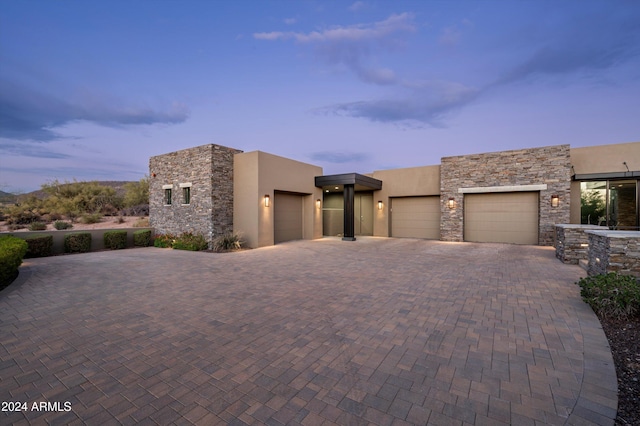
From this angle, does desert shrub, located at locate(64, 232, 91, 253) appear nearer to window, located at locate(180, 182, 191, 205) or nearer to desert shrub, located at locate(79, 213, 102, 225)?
window, located at locate(180, 182, 191, 205)

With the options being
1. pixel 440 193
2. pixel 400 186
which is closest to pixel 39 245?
Result: pixel 400 186

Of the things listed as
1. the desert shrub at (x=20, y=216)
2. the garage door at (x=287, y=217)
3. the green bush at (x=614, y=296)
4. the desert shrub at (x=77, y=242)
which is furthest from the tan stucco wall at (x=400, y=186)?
the desert shrub at (x=20, y=216)

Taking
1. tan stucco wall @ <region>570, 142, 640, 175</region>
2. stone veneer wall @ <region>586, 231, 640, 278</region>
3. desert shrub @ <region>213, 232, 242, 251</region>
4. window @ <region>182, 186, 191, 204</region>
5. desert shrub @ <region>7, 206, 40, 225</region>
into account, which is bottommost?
desert shrub @ <region>213, 232, 242, 251</region>

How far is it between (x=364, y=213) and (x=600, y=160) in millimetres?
11476

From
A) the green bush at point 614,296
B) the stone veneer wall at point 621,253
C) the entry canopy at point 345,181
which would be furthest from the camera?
the entry canopy at point 345,181

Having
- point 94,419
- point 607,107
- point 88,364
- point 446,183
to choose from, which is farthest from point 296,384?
point 607,107

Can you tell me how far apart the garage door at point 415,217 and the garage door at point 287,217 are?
20.3 feet

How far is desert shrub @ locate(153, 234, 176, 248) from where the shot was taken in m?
12.0

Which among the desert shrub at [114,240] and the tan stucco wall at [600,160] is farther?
the desert shrub at [114,240]

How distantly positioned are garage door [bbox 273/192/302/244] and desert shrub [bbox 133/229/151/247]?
637 cm

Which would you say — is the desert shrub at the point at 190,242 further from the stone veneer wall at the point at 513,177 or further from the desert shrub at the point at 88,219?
the stone veneer wall at the point at 513,177

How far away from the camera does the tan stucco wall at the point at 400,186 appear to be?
14.5m

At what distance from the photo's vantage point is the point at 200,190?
38.0ft

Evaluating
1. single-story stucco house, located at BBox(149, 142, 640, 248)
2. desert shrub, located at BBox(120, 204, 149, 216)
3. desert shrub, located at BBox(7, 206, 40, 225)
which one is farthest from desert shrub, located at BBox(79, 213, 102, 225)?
single-story stucco house, located at BBox(149, 142, 640, 248)
